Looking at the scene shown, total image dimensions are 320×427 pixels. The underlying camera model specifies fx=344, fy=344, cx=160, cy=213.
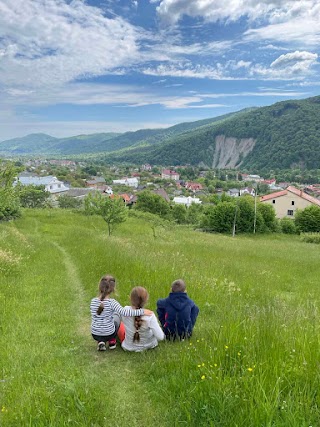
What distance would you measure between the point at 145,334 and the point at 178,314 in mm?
657

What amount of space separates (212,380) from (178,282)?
2150mm

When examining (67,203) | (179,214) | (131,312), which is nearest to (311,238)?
(179,214)

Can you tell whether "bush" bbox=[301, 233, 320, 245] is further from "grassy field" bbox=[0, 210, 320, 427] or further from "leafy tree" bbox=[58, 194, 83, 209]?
"leafy tree" bbox=[58, 194, 83, 209]

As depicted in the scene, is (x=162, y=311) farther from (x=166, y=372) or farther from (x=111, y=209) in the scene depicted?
(x=111, y=209)

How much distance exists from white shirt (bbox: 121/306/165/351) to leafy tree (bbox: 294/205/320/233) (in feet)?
170

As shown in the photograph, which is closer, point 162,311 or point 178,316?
point 178,316

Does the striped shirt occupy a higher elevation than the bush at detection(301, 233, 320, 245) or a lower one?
higher

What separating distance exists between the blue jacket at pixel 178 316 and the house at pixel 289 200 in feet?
223

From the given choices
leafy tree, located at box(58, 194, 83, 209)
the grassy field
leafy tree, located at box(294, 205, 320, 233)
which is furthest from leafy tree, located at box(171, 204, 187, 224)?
the grassy field

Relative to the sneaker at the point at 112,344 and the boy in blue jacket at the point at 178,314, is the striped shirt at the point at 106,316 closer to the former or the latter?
the sneaker at the point at 112,344

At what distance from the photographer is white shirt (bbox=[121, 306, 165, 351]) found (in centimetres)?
566

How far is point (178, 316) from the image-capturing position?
19.5 feet

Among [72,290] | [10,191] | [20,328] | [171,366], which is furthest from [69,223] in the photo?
[171,366]

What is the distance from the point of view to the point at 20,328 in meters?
6.86
